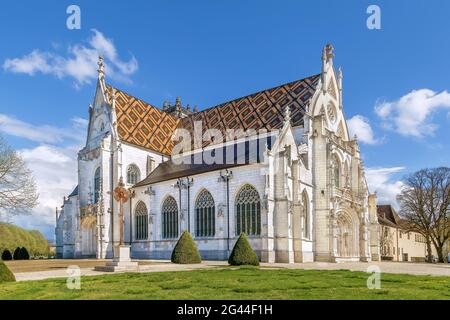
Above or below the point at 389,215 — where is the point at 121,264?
above

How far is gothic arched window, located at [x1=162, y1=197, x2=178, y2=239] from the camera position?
3384cm

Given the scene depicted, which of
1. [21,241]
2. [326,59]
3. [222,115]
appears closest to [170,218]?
[222,115]

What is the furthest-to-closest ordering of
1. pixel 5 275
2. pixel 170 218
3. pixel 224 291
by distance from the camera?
pixel 170 218
pixel 5 275
pixel 224 291

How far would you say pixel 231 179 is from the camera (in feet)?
98.5

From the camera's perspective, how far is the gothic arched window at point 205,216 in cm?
3120

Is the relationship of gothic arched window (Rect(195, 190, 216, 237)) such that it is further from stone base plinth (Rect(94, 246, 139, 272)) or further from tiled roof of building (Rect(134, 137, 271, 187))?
stone base plinth (Rect(94, 246, 139, 272))

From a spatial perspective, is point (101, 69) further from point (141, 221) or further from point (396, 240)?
point (396, 240)

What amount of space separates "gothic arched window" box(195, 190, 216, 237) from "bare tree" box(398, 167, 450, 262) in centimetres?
2627

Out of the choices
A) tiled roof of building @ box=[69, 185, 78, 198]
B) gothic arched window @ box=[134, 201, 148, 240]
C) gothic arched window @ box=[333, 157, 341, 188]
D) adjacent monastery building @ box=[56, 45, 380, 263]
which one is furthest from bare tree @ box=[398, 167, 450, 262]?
tiled roof of building @ box=[69, 185, 78, 198]

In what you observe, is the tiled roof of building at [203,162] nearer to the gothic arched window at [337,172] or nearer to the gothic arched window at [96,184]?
the gothic arched window at [96,184]

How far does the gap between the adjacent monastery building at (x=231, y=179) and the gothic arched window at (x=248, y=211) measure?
0.07 meters

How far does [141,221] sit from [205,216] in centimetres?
773

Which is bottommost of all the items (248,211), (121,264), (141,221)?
(121,264)
